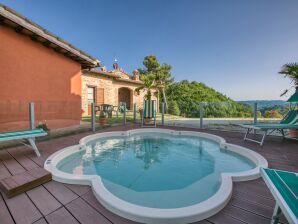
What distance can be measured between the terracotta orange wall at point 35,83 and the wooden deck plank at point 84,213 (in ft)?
16.2

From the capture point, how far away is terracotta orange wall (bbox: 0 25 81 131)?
535 centimetres

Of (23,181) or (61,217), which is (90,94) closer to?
(23,181)

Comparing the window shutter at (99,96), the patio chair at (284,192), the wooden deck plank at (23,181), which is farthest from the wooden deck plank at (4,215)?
the window shutter at (99,96)

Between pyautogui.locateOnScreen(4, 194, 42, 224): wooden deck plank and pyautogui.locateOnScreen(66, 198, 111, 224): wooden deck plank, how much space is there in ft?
1.12

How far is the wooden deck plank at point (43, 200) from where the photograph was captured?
6.15ft

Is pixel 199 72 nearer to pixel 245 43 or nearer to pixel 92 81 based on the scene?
pixel 245 43

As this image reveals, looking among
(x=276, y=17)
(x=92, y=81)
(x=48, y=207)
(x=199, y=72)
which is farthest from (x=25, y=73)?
(x=199, y=72)

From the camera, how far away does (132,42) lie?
55.6 feet

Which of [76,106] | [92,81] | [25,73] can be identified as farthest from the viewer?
[92,81]

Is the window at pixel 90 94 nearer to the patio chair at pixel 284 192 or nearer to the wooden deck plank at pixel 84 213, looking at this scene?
the wooden deck plank at pixel 84 213

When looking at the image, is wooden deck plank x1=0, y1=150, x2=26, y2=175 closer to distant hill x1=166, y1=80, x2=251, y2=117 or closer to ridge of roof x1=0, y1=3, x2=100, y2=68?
ridge of roof x1=0, y1=3, x2=100, y2=68

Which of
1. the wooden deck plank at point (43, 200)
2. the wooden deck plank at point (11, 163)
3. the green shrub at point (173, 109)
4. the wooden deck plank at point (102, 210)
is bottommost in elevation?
the wooden deck plank at point (102, 210)

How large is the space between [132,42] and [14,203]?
679 inches

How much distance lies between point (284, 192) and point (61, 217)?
2.24m
